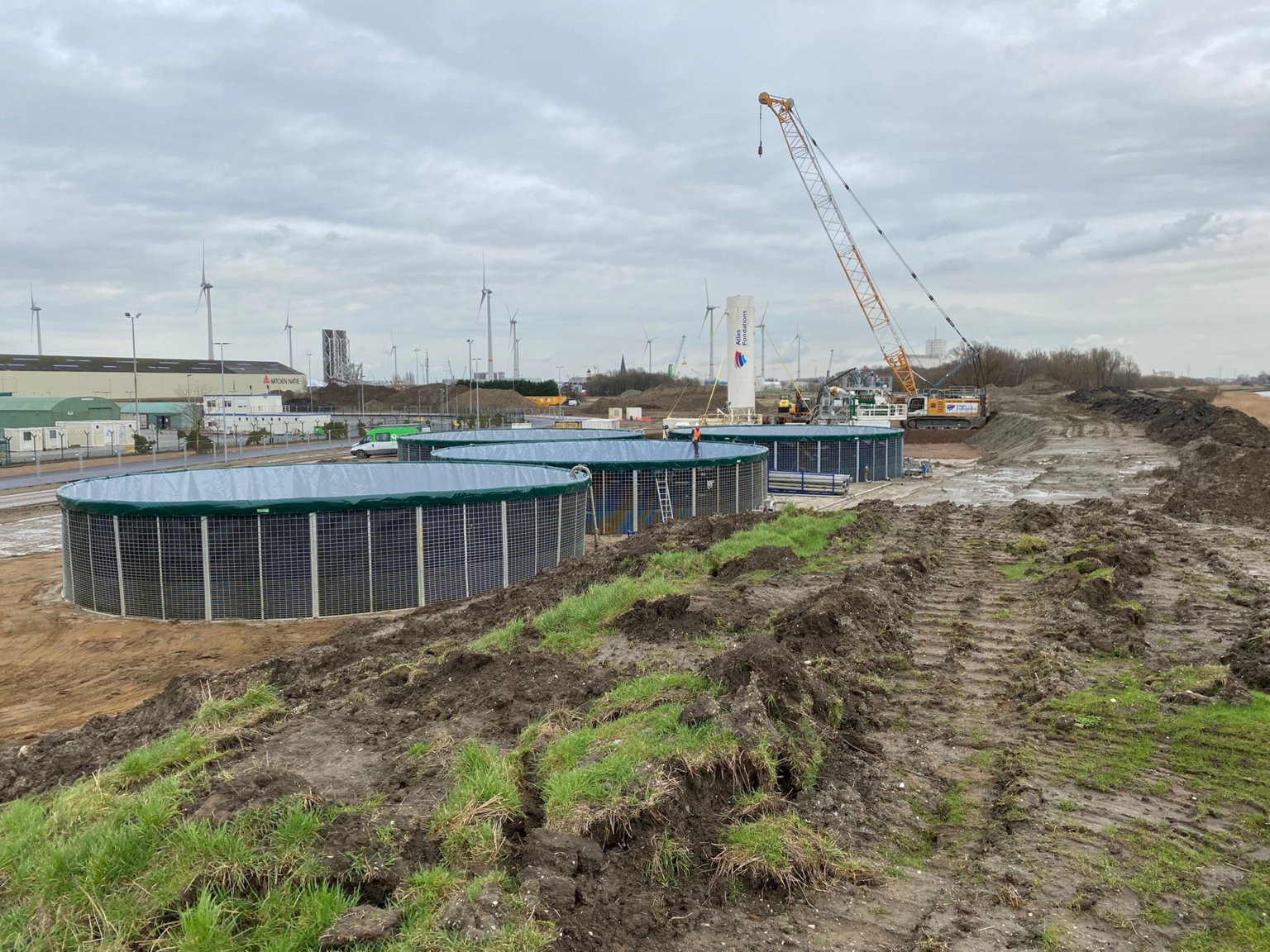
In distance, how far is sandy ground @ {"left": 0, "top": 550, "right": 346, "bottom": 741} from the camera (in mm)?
11906

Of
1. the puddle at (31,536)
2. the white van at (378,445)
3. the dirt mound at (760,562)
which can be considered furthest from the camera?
the white van at (378,445)

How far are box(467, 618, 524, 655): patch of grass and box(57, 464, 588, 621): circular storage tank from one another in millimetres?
5384

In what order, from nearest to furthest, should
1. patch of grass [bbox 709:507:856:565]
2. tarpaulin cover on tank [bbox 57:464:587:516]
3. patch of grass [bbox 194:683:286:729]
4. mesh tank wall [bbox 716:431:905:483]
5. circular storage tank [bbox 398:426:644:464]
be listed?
patch of grass [bbox 194:683:286:729] → tarpaulin cover on tank [bbox 57:464:587:516] → patch of grass [bbox 709:507:856:565] → circular storage tank [bbox 398:426:644:464] → mesh tank wall [bbox 716:431:905:483]

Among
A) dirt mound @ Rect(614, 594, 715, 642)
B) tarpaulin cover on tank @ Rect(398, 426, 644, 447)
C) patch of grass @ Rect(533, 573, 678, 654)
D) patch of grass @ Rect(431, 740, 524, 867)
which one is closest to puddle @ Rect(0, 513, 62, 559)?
tarpaulin cover on tank @ Rect(398, 426, 644, 447)

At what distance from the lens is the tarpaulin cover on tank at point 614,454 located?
26484 millimetres

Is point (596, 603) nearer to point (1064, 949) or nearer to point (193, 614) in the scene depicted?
point (1064, 949)

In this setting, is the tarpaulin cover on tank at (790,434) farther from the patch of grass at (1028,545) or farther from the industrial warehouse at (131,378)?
the industrial warehouse at (131,378)

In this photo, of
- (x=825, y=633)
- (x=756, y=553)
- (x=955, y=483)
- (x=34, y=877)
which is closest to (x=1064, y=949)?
(x=825, y=633)

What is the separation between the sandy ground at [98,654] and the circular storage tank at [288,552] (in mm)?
474

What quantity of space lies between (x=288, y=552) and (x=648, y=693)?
33.3ft

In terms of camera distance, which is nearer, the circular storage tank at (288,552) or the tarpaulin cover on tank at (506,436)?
the circular storage tank at (288,552)

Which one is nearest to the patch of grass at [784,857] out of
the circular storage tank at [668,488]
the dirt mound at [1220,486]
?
the circular storage tank at [668,488]

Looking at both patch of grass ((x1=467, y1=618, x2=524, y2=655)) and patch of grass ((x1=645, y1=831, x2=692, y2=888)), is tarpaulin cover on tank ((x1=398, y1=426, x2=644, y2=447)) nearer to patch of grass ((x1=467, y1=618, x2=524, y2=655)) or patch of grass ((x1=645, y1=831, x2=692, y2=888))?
patch of grass ((x1=467, y1=618, x2=524, y2=655))

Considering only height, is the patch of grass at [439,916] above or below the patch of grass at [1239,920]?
above
